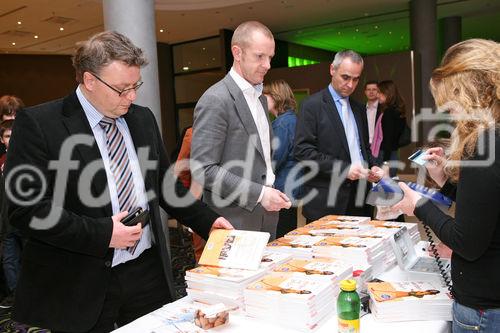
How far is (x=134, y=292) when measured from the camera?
1.79m

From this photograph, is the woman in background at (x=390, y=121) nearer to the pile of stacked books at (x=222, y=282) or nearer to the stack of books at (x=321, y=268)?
the stack of books at (x=321, y=268)

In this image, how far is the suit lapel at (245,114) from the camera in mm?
2314

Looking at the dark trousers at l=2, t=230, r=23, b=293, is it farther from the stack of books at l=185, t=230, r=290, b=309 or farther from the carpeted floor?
the stack of books at l=185, t=230, r=290, b=309

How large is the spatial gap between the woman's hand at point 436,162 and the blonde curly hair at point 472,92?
52cm

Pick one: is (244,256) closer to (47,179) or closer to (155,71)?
(47,179)

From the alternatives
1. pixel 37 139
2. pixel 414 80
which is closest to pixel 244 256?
pixel 37 139

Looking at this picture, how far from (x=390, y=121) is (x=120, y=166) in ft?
13.3

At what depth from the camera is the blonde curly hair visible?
53.7 inches

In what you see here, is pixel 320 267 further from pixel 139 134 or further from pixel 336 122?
pixel 336 122

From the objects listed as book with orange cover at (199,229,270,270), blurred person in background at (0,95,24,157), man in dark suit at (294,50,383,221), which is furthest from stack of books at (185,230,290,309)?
blurred person in background at (0,95,24,157)

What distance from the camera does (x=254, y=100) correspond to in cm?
246

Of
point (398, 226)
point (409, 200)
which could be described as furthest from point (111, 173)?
point (398, 226)

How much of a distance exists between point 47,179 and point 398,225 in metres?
1.58

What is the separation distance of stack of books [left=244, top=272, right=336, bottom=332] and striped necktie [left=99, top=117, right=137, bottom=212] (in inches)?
22.6
